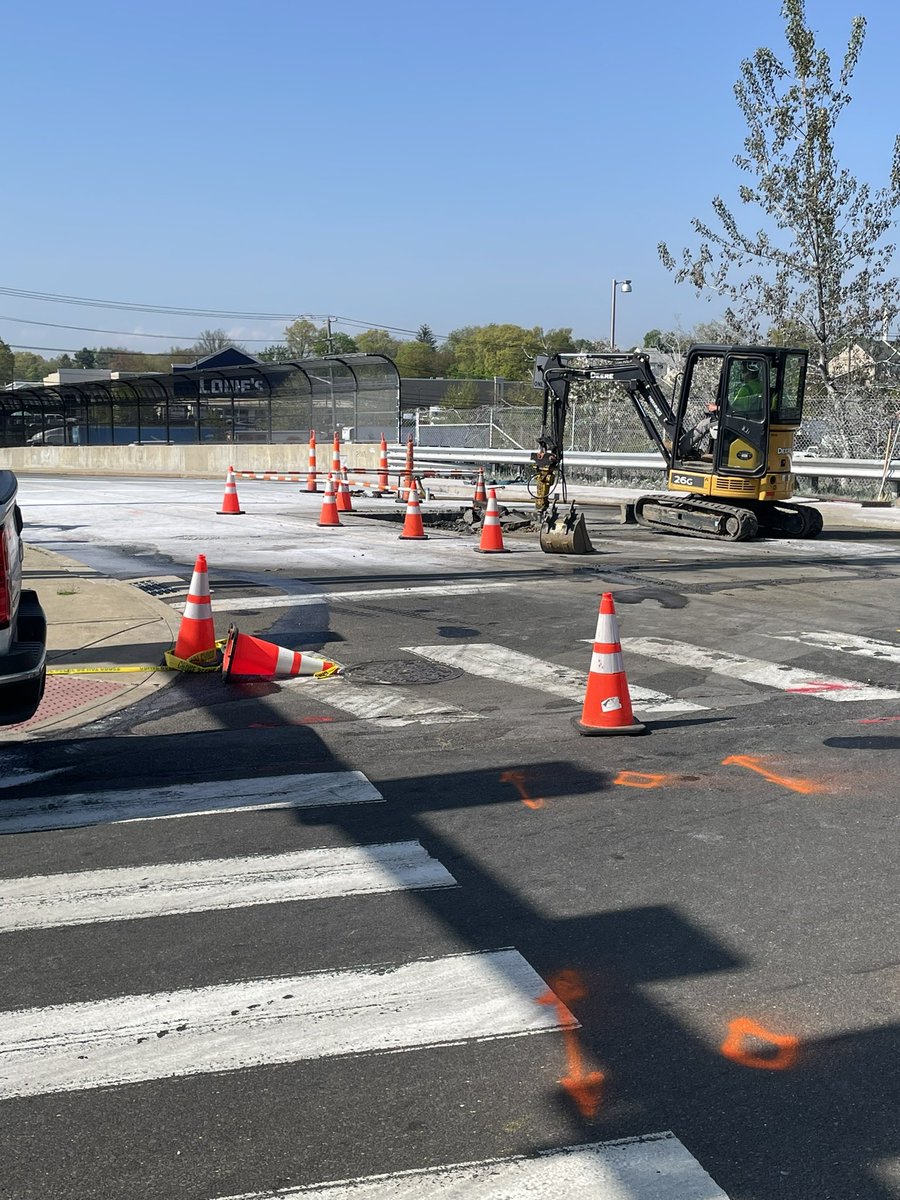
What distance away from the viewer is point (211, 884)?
5.27 m

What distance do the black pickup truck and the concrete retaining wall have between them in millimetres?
30422

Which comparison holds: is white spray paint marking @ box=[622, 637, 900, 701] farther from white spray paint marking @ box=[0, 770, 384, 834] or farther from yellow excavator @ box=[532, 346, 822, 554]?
yellow excavator @ box=[532, 346, 822, 554]

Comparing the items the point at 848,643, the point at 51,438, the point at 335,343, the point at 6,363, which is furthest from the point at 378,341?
the point at 848,643

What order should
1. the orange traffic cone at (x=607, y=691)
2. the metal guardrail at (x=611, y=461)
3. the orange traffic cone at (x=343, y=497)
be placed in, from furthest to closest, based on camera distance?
the metal guardrail at (x=611, y=461) < the orange traffic cone at (x=343, y=497) < the orange traffic cone at (x=607, y=691)

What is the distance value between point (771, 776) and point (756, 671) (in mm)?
2999

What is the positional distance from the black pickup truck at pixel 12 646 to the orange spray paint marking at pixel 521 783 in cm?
247

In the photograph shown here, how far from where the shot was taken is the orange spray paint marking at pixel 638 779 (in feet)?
22.2

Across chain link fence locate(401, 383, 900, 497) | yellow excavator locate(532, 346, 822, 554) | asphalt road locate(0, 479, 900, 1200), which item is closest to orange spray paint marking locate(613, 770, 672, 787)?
asphalt road locate(0, 479, 900, 1200)

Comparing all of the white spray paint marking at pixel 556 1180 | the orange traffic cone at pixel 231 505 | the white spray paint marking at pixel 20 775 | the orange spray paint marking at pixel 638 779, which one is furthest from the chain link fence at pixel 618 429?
the white spray paint marking at pixel 556 1180

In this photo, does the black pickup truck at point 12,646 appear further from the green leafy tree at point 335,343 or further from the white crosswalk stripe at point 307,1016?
the green leafy tree at point 335,343

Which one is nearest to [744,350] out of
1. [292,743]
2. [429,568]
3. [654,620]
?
[429,568]

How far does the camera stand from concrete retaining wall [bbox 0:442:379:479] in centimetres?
3862

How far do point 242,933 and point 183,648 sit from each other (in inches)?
205

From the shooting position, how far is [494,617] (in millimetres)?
12312
